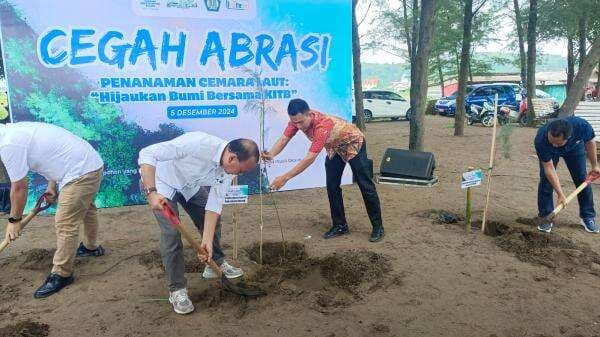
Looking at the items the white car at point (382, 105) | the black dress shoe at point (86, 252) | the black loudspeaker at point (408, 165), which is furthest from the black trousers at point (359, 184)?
the white car at point (382, 105)

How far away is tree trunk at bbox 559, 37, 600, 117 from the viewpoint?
9.17m

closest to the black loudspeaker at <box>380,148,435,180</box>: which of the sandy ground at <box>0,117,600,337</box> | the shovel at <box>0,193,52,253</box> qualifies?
the sandy ground at <box>0,117,600,337</box>

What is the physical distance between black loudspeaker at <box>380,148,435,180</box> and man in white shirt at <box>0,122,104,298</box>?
4.41 metres

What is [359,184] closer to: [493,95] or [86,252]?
[86,252]

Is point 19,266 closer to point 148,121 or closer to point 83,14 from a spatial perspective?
point 148,121

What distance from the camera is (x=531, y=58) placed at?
15.7 meters

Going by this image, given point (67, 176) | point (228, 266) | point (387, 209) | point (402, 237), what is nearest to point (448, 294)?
point (402, 237)

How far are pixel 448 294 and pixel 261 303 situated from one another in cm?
136

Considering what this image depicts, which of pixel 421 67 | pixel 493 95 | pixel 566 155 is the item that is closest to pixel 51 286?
pixel 566 155

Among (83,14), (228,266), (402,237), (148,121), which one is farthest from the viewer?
(148,121)

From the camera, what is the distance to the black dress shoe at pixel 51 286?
3401mm

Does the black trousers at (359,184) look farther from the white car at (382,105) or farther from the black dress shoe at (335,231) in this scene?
the white car at (382,105)

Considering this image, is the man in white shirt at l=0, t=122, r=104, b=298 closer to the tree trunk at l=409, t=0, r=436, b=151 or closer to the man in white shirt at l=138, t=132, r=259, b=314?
the man in white shirt at l=138, t=132, r=259, b=314

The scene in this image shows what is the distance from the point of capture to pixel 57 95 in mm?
5324
